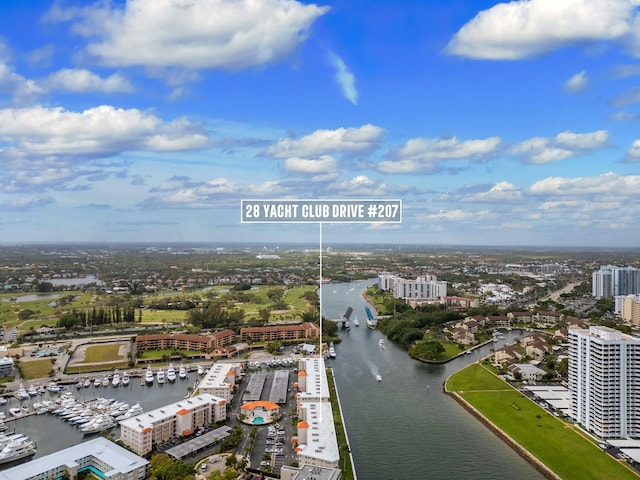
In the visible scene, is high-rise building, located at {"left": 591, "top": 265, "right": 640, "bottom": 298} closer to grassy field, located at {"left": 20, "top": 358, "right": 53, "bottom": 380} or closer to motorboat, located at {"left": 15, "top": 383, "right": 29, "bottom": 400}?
grassy field, located at {"left": 20, "top": 358, "right": 53, "bottom": 380}

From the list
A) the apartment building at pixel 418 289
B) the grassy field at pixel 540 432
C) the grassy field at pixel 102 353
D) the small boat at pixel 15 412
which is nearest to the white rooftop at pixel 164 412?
the small boat at pixel 15 412

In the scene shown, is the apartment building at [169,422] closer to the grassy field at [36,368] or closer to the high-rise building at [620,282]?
the grassy field at [36,368]

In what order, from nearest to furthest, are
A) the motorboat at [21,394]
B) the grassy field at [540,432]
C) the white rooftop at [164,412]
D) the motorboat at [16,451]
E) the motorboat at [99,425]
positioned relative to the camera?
the grassy field at [540,432]
the motorboat at [16,451]
the white rooftop at [164,412]
the motorboat at [99,425]
the motorboat at [21,394]

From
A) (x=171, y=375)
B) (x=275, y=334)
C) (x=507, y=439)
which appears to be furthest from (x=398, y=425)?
(x=275, y=334)

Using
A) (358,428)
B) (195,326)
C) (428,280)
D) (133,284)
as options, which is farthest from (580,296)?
(133,284)

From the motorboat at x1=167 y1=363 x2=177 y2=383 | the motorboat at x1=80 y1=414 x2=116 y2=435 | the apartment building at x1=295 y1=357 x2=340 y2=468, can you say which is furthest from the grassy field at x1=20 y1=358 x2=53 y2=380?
the apartment building at x1=295 y1=357 x2=340 y2=468

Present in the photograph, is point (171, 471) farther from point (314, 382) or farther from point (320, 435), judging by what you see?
point (314, 382)

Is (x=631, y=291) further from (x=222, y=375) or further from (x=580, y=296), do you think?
(x=222, y=375)
